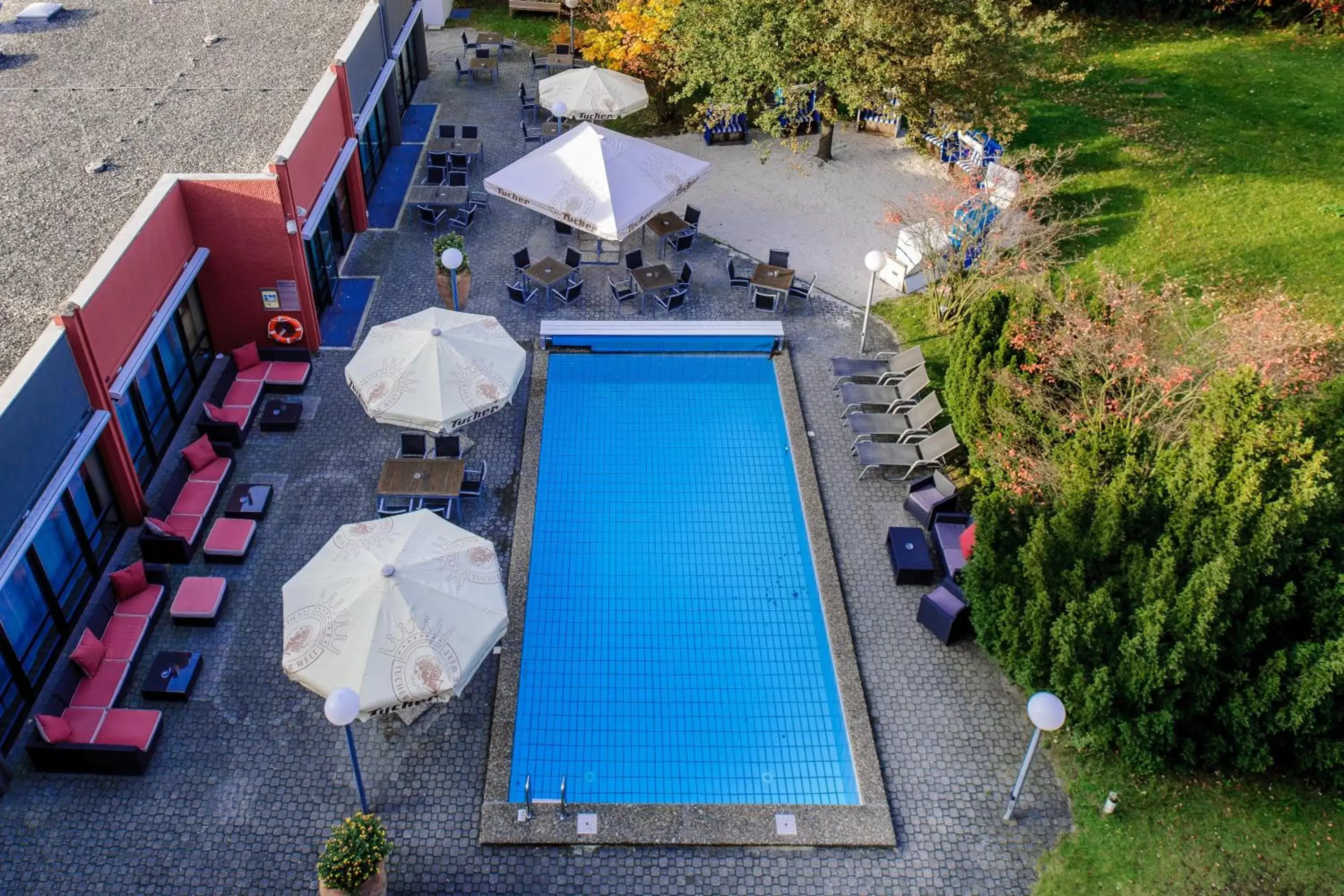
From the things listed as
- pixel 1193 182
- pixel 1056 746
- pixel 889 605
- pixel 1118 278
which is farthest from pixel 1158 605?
pixel 1193 182

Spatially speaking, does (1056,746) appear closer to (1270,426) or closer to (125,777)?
(1270,426)

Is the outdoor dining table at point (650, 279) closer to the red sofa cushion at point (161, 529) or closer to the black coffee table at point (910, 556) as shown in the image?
the black coffee table at point (910, 556)

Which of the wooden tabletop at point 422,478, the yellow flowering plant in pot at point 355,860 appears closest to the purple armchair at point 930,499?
the wooden tabletop at point 422,478

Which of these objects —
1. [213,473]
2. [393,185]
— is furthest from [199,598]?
[393,185]

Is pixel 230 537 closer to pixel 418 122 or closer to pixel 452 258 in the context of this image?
pixel 452 258

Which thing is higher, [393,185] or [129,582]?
[129,582]

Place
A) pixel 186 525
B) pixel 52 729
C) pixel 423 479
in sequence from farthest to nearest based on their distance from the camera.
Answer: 1. pixel 423 479
2. pixel 186 525
3. pixel 52 729
